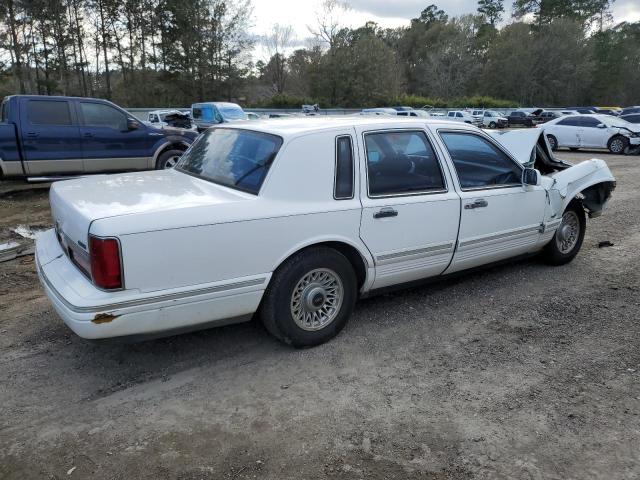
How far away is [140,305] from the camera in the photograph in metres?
2.96

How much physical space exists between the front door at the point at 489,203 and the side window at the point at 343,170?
103 cm

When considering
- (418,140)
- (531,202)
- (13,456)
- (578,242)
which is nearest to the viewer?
(13,456)

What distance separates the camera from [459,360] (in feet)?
12.0

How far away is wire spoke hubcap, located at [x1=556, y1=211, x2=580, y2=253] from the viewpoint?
219 inches

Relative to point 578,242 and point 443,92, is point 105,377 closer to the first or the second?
point 578,242

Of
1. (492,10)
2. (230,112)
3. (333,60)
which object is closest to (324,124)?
(230,112)

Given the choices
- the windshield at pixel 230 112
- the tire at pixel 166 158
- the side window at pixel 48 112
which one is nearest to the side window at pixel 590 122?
the windshield at pixel 230 112

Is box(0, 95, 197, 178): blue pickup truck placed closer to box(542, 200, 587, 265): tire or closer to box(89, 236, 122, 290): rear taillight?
box(89, 236, 122, 290): rear taillight

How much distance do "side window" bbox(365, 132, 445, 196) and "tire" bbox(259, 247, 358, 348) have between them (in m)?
0.65

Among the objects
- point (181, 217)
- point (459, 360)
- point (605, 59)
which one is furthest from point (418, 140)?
point (605, 59)

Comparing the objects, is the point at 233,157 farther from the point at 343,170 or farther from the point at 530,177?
the point at 530,177

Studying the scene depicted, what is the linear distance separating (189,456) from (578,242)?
4.92 meters

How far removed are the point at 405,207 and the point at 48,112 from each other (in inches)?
314

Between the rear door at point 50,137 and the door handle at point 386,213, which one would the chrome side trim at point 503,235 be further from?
the rear door at point 50,137
